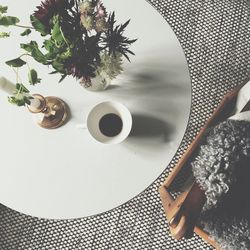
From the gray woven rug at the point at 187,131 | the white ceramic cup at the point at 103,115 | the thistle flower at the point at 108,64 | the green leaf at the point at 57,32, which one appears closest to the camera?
the green leaf at the point at 57,32

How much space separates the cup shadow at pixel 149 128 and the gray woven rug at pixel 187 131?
1.14ft

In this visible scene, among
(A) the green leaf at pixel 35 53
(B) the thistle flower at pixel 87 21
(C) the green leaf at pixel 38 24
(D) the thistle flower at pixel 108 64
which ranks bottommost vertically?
(D) the thistle flower at pixel 108 64

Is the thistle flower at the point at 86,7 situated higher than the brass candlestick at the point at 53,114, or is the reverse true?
the thistle flower at the point at 86,7

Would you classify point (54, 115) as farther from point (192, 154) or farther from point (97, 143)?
point (192, 154)

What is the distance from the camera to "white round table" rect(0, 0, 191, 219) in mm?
961

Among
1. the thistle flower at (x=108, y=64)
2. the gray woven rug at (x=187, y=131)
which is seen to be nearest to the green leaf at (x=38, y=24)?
the thistle flower at (x=108, y=64)

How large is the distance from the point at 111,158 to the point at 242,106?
1.14 feet

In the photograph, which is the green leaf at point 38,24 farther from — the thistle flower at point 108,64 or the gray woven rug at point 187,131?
the gray woven rug at point 187,131

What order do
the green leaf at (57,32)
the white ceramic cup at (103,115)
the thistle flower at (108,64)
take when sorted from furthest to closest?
the white ceramic cup at (103,115), the thistle flower at (108,64), the green leaf at (57,32)

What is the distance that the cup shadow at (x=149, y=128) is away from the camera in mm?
964

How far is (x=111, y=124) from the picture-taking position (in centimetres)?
94

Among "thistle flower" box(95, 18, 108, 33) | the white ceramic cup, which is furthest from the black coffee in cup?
"thistle flower" box(95, 18, 108, 33)

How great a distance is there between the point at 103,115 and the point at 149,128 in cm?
11

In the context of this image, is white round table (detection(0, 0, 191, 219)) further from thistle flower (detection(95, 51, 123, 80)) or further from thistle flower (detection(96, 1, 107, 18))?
thistle flower (detection(96, 1, 107, 18))
